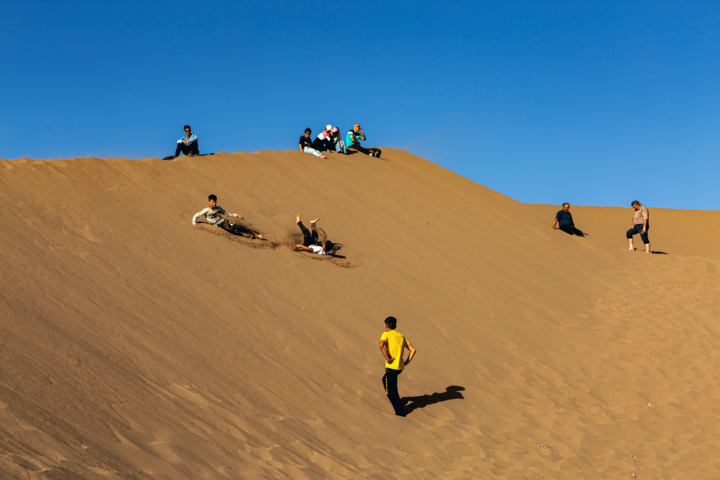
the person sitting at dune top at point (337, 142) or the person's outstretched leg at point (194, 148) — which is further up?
the person sitting at dune top at point (337, 142)

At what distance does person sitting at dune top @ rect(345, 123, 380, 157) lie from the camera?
17.0 metres

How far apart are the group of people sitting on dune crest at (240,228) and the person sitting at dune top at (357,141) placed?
7.70 m

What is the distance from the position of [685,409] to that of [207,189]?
8.75 m

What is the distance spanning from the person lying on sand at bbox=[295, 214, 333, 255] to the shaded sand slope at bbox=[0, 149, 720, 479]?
284mm

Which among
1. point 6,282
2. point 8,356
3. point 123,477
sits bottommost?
point 123,477

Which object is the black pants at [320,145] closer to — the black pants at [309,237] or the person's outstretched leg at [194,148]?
the person's outstretched leg at [194,148]

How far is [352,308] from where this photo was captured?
796 centimetres

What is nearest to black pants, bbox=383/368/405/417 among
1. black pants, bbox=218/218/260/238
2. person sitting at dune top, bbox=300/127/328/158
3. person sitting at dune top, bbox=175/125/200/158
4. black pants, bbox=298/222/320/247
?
black pants, bbox=298/222/320/247

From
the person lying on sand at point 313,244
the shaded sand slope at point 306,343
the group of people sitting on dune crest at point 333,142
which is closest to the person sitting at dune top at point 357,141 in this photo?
the group of people sitting on dune crest at point 333,142

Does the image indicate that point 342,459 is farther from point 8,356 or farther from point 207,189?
point 207,189

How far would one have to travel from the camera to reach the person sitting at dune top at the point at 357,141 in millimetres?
16955

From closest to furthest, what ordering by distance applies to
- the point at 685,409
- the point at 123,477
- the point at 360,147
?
the point at 123,477
the point at 685,409
the point at 360,147

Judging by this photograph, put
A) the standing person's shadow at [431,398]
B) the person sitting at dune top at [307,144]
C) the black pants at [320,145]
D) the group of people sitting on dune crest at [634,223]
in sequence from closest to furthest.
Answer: the standing person's shadow at [431,398] < the group of people sitting on dune crest at [634,223] < the person sitting at dune top at [307,144] < the black pants at [320,145]

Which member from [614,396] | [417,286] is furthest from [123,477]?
[417,286]
